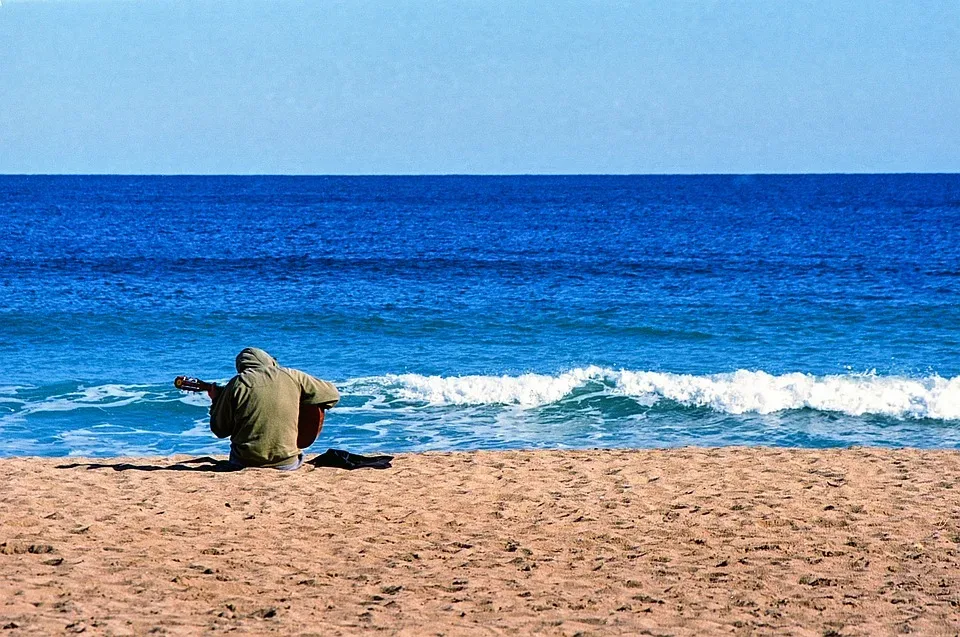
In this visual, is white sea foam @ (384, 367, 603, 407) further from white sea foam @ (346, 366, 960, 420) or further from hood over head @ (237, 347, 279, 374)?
hood over head @ (237, 347, 279, 374)

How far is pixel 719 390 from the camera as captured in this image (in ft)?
48.4

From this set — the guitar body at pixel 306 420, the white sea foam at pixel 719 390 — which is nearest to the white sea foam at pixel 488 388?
the white sea foam at pixel 719 390

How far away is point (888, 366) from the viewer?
16906 millimetres

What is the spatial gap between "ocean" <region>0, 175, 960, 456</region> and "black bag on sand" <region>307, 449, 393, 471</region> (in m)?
2.35

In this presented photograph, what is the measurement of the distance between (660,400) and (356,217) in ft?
173

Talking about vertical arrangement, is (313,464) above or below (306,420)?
below

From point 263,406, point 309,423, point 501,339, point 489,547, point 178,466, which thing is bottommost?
point 501,339

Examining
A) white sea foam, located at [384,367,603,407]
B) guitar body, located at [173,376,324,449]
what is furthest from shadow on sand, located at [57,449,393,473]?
white sea foam, located at [384,367,603,407]

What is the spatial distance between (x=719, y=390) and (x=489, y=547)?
8.31 m

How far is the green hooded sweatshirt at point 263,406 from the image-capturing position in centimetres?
887

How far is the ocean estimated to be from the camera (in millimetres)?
13391

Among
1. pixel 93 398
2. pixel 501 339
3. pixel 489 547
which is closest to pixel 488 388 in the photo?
pixel 501 339

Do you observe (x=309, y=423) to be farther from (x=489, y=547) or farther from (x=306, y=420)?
(x=489, y=547)

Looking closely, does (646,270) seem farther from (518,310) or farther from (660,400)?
(660,400)
